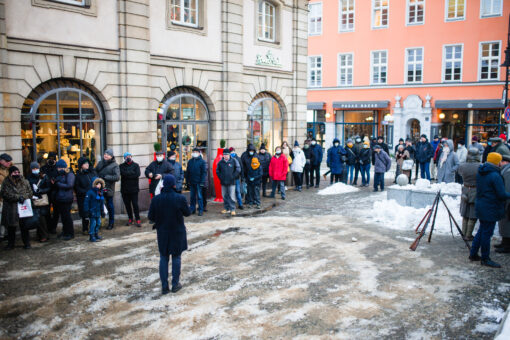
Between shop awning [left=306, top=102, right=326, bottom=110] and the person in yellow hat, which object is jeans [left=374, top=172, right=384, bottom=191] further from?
shop awning [left=306, top=102, right=326, bottom=110]

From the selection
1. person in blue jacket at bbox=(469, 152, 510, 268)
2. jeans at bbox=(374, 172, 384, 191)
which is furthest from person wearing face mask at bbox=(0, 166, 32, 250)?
jeans at bbox=(374, 172, 384, 191)

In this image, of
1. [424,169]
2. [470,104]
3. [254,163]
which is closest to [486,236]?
[254,163]

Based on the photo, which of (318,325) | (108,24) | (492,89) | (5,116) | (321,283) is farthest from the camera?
(492,89)

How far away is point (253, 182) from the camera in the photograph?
578 inches

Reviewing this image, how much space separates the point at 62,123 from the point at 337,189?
10.1 meters

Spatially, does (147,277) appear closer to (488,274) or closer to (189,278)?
(189,278)

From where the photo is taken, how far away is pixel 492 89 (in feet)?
101

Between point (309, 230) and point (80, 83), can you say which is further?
point (80, 83)

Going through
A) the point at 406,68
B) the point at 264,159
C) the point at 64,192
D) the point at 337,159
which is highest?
the point at 406,68

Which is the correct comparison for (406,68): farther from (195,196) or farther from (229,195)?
(195,196)

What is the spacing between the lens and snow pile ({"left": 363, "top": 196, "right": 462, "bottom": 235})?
37.8ft

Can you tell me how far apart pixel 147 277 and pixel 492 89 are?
29.3 m

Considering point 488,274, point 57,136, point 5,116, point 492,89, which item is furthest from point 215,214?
point 492,89

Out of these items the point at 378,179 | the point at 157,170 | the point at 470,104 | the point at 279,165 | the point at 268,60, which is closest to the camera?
the point at 157,170
